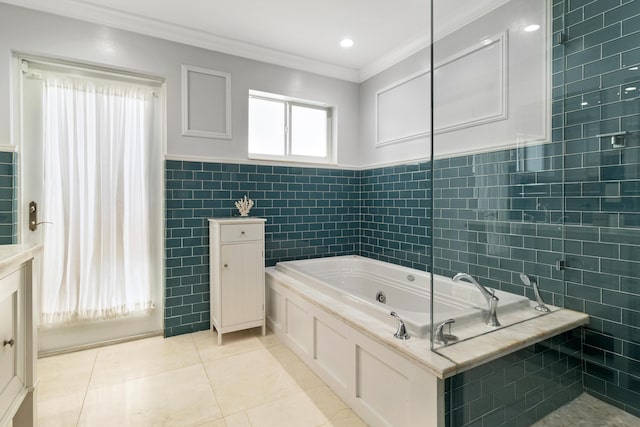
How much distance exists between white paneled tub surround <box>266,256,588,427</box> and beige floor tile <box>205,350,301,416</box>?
231mm

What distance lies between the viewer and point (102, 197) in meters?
2.62

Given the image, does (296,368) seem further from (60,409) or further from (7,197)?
(7,197)

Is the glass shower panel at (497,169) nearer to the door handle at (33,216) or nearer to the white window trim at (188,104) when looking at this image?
the white window trim at (188,104)

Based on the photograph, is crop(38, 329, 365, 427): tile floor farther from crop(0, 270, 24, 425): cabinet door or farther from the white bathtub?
crop(0, 270, 24, 425): cabinet door

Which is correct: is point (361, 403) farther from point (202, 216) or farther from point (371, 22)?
point (371, 22)

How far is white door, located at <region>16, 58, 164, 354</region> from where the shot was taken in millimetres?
2391

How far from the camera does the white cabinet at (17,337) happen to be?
108 cm

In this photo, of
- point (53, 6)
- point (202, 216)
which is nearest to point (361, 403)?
point (202, 216)

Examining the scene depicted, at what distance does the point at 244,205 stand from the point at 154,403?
5.56ft

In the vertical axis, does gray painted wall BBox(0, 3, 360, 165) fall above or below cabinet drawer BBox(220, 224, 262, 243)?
above

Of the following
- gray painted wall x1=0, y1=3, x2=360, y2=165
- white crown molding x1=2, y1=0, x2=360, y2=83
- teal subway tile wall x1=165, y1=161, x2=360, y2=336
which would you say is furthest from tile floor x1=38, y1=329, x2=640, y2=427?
white crown molding x1=2, y1=0, x2=360, y2=83

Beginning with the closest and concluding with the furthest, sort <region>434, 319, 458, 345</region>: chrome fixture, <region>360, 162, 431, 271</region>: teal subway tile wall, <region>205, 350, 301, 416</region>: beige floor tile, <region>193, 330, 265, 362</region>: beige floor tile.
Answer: <region>434, 319, 458, 345</region>: chrome fixture < <region>205, 350, 301, 416</region>: beige floor tile < <region>193, 330, 265, 362</region>: beige floor tile < <region>360, 162, 431, 271</region>: teal subway tile wall

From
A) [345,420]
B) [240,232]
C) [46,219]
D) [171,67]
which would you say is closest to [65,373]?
[46,219]

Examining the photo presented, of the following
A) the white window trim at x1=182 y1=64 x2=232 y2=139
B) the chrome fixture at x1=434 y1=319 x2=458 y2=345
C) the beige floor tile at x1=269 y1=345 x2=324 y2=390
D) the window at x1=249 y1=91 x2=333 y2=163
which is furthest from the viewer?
Result: the window at x1=249 y1=91 x2=333 y2=163
